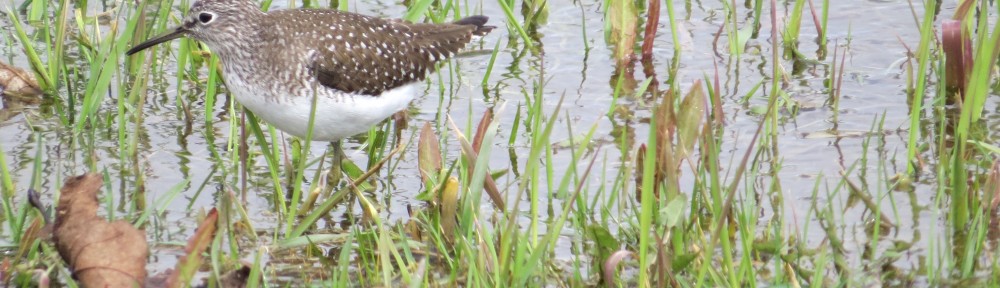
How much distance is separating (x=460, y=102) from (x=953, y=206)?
3154 mm

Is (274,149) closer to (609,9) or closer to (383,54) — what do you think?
(383,54)

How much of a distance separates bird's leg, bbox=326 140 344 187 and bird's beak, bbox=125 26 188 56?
0.93m

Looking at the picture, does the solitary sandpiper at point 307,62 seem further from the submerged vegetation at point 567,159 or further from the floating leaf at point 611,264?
the floating leaf at point 611,264

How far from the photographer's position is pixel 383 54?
6.93 meters

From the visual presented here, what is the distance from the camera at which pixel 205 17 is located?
21.9 feet

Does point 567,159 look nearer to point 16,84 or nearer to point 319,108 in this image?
point 319,108

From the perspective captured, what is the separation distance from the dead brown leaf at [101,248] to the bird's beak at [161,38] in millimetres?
1721

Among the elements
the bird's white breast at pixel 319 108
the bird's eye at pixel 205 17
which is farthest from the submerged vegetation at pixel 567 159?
the bird's eye at pixel 205 17

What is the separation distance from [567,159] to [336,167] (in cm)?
120

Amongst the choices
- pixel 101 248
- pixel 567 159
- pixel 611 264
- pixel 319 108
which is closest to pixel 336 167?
pixel 319 108

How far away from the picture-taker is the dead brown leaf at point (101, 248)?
16.1 feet

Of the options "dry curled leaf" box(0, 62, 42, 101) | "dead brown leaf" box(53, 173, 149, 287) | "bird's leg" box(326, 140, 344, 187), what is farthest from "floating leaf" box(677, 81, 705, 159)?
"dry curled leaf" box(0, 62, 42, 101)

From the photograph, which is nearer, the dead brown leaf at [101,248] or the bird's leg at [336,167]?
the dead brown leaf at [101,248]

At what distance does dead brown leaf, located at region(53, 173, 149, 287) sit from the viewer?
491cm
